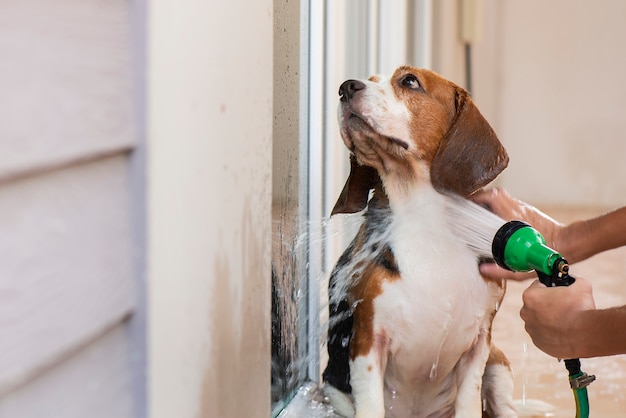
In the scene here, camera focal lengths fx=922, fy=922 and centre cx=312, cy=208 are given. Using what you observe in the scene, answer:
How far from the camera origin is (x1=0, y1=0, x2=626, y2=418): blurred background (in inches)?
31.5

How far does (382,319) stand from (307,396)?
0.52 m

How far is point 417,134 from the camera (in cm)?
194

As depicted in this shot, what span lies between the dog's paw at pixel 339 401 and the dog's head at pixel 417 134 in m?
0.47

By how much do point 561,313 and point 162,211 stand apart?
3.10 feet

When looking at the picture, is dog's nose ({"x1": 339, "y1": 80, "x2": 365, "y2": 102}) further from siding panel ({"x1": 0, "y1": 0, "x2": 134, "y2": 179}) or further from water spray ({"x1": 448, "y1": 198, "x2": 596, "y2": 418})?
siding panel ({"x1": 0, "y1": 0, "x2": 134, "y2": 179})

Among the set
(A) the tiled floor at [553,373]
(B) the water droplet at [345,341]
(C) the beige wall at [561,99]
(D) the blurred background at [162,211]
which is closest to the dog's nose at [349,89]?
(D) the blurred background at [162,211]

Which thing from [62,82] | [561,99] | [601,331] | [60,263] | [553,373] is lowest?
[553,373]

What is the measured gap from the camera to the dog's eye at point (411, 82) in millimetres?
1976

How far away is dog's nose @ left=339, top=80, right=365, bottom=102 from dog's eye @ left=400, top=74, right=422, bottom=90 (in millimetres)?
140

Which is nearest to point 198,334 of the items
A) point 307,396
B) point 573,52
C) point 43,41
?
point 43,41

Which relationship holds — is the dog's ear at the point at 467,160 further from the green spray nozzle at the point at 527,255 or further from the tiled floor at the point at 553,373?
the tiled floor at the point at 553,373

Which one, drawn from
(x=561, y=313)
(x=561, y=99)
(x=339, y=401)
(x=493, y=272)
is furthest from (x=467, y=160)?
(x=561, y=99)

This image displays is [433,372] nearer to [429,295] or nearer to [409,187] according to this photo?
[429,295]

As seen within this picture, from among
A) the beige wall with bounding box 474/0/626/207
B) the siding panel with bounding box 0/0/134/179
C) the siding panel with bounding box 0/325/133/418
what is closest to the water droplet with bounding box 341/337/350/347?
the siding panel with bounding box 0/325/133/418
